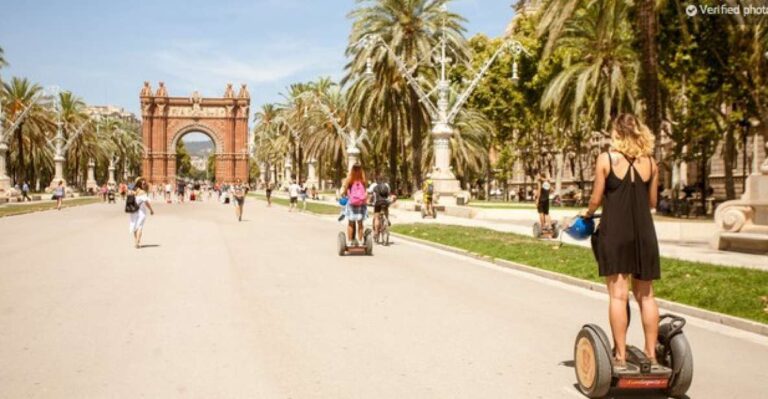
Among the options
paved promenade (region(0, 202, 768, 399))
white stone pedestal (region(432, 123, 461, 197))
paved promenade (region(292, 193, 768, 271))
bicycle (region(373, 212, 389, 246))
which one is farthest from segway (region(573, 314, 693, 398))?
white stone pedestal (region(432, 123, 461, 197))

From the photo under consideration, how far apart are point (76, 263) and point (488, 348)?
30.2ft

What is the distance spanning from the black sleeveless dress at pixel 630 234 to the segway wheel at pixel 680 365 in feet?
1.42

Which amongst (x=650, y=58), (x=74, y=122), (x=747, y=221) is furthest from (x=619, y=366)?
(x=74, y=122)

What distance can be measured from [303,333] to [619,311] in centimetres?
317

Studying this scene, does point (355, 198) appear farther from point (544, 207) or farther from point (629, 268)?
point (629, 268)

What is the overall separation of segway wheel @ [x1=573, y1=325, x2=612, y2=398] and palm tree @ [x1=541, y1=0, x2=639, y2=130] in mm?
28446

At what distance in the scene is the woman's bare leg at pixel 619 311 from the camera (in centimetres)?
468

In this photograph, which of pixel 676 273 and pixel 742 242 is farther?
pixel 742 242

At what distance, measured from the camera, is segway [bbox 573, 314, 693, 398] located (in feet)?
14.9

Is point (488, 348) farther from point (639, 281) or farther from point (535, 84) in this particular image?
point (535, 84)

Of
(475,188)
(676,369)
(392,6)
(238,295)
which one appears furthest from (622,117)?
(475,188)

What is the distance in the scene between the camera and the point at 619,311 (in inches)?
185

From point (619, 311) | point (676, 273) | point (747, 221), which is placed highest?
point (747, 221)

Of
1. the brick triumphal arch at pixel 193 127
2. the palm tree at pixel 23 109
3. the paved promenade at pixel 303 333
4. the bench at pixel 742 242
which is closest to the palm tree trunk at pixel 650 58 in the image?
the bench at pixel 742 242
